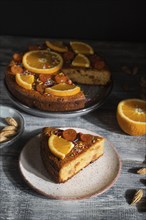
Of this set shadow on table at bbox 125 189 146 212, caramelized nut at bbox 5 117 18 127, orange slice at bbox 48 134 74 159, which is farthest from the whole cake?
shadow on table at bbox 125 189 146 212

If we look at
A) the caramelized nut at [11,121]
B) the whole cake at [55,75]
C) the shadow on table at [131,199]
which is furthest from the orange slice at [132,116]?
the caramelized nut at [11,121]

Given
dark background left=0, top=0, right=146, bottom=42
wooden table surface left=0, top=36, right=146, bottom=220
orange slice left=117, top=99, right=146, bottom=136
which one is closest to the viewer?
wooden table surface left=0, top=36, right=146, bottom=220

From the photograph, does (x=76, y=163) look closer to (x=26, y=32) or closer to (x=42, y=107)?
(x=42, y=107)

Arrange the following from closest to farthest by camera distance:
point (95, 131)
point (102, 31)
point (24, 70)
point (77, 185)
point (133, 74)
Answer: point (77, 185) < point (95, 131) < point (24, 70) < point (133, 74) < point (102, 31)

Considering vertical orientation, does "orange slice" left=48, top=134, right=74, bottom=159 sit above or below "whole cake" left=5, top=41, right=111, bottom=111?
above

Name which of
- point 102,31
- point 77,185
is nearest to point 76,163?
point 77,185

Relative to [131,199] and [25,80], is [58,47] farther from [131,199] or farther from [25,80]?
[131,199]

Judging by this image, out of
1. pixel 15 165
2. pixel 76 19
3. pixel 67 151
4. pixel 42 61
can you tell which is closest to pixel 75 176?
pixel 67 151

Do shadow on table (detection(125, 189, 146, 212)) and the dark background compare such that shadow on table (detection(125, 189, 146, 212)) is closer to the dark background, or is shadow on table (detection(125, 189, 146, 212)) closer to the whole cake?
the whole cake
